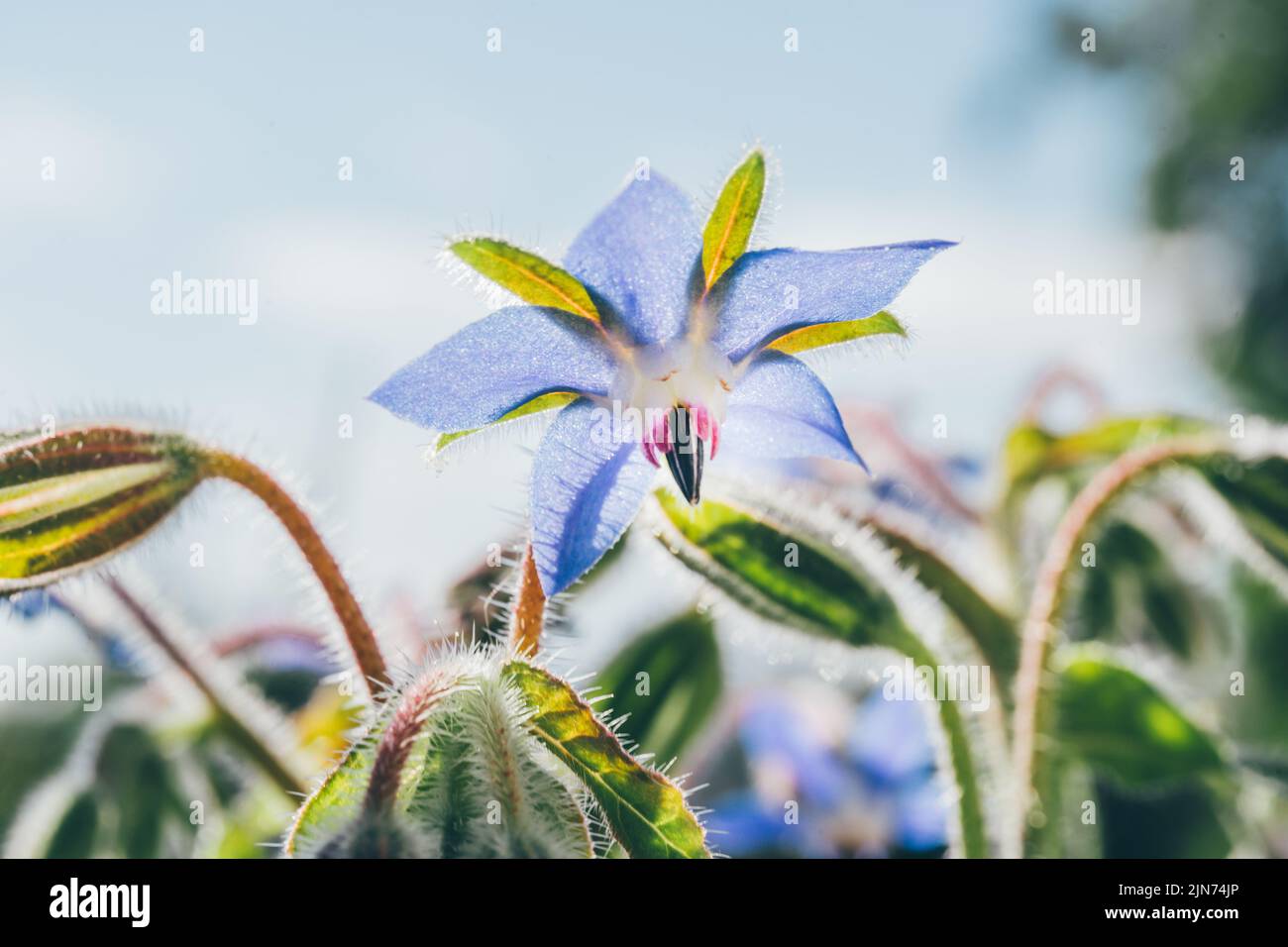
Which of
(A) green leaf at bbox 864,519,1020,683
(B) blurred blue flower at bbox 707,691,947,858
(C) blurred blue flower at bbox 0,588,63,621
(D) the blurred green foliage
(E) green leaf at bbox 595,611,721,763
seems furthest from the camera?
(D) the blurred green foliage

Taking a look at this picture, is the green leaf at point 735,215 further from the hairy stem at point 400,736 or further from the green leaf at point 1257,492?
the green leaf at point 1257,492

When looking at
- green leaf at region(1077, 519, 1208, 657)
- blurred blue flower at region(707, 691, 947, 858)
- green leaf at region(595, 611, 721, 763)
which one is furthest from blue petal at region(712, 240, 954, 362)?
green leaf at region(1077, 519, 1208, 657)

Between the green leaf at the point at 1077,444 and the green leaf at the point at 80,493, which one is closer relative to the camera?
the green leaf at the point at 80,493

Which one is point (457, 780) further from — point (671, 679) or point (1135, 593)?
point (1135, 593)

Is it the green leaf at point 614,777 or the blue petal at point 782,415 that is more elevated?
the blue petal at point 782,415

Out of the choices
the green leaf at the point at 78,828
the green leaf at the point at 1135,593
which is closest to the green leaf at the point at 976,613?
the green leaf at the point at 1135,593

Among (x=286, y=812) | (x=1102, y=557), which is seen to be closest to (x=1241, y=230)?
(x=1102, y=557)

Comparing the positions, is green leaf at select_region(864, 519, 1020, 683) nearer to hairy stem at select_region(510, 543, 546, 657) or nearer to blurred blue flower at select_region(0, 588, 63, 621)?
hairy stem at select_region(510, 543, 546, 657)
